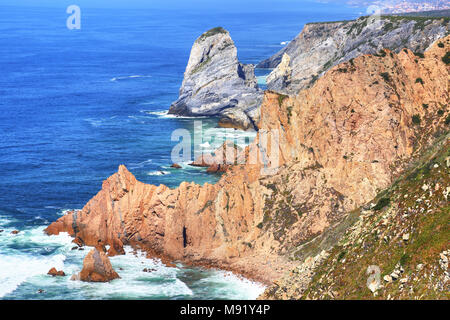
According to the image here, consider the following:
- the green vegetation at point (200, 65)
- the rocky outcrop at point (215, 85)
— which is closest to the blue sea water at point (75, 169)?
the rocky outcrop at point (215, 85)

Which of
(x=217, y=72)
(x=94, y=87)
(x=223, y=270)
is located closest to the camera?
(x=223, y=270)

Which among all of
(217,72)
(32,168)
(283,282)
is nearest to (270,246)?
(283,282)

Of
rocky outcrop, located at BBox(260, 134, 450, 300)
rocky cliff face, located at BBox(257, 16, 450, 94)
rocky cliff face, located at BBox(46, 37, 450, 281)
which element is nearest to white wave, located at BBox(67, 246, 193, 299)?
rocky cliff face, located at BBox(46, 37, 450, 281)

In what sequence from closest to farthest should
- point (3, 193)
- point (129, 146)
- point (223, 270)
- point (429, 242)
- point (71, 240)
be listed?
point (429, 242) → point (223, 270) → point (71, 240) → point (3, 193) → point (129, 146)

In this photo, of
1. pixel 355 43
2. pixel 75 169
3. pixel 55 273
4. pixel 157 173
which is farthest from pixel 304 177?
pixel 355 43

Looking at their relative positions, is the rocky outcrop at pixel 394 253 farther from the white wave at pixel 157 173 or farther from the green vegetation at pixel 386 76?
the white wave at pixel 157 173

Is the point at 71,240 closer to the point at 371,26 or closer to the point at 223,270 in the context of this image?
the point at 223,270
